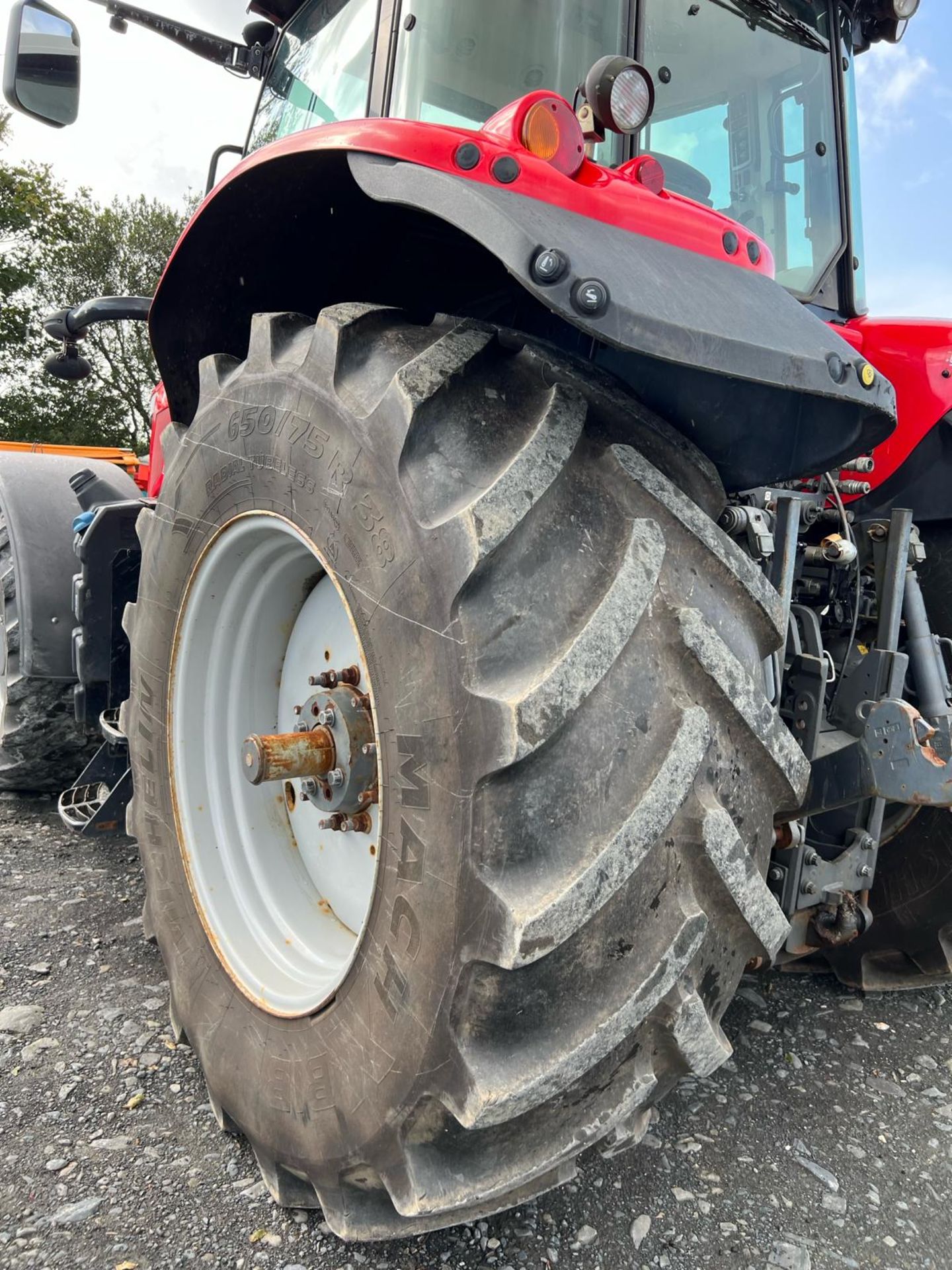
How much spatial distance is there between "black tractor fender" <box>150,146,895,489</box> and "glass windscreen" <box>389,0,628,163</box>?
0.94 feet

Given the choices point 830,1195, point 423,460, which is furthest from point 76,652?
point 830,1195

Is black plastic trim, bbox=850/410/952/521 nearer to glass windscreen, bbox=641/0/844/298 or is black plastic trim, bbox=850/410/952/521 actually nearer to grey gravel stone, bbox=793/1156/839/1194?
glass windscreen, bbox=641/0/844/298

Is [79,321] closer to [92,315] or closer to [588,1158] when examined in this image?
[92,315]

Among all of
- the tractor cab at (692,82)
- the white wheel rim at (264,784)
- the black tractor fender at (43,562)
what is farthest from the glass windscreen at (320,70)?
the black tractor fender at (43,562)

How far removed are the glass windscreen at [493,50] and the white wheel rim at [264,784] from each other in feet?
2.71

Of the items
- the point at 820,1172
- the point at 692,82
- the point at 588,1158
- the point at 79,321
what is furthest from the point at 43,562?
the point at 820,1172

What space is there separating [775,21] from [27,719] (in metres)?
2.86

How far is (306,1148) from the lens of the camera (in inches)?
52.9

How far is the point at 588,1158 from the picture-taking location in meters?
1.42

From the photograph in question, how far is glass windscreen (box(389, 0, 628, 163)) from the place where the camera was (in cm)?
157

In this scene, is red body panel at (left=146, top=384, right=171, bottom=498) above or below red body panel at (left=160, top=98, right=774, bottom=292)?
below

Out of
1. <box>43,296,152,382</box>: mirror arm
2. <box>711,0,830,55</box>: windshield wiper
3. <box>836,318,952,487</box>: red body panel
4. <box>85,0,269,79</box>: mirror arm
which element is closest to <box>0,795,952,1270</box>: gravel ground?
<box>836,318,952,487</box>: red body panel

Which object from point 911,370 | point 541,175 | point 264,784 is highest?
point 541,175

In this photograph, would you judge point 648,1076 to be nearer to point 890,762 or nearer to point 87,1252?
point 890,762
